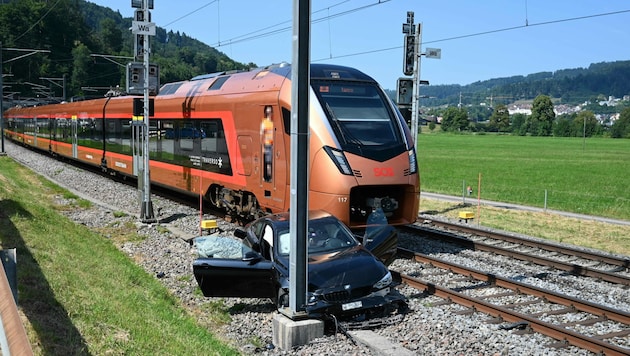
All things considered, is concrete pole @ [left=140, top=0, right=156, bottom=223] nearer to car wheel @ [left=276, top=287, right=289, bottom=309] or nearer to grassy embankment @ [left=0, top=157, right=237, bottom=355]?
grassy embankment @ [left=0, top=157, right=237, bottom=355]

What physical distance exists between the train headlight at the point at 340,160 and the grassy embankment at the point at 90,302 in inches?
157

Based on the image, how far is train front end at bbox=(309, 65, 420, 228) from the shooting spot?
483 inches

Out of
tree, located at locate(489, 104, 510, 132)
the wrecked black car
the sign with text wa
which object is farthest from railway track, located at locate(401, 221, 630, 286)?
tree, located at locate(489, 104, 510, 132)

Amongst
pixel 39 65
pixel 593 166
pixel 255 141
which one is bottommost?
pixel 593 166

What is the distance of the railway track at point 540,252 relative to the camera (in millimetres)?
11923

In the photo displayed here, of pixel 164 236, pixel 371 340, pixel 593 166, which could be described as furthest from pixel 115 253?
pixel 593 166

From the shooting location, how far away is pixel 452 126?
160 metres

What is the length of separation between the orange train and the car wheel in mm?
3552

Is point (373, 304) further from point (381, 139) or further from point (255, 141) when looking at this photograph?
point (255, 141)

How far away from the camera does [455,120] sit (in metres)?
160

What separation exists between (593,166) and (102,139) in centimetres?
4531

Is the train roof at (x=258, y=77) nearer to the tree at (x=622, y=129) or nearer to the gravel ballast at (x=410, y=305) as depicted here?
the gravel ballast at (x=410, y=305)

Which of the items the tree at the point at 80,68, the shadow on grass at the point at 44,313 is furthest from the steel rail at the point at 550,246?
the tree at the point at 80,68

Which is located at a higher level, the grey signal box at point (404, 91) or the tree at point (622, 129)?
the grey signal box at point (404, 91)
